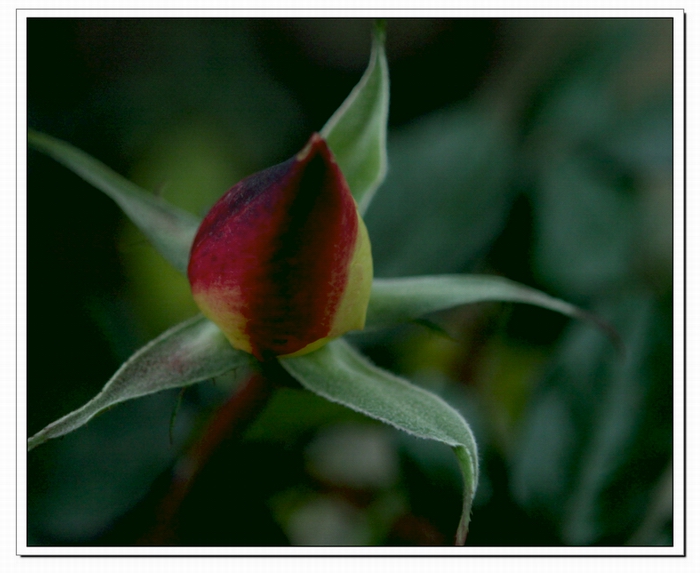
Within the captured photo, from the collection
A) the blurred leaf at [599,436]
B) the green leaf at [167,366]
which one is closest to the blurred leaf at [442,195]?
the blurred leaf at [599,436]

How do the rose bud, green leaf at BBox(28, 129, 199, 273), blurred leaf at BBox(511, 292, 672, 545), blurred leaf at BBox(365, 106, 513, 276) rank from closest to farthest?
the rose bud, green leaf at BBox(28, 129, 199, 273), blurred leaf at BBox(511, 292, 672, 545), blurred leaf at BBox(365, 106, 513, 276)

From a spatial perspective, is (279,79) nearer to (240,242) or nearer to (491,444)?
(491,444)

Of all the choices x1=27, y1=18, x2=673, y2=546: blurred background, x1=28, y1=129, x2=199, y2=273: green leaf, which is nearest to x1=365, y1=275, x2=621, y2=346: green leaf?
x1=27, y1=18, x2=673, y2=546: blurred background

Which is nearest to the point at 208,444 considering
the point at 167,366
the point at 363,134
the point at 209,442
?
the point at 209,442

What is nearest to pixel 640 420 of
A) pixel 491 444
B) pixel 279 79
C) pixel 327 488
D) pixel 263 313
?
pixel 491 444

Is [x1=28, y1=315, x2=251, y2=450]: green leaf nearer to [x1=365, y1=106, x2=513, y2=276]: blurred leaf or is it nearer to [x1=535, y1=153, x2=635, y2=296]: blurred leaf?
[x1=365, y1=106, x2=513, y2=276]: blurred leaf

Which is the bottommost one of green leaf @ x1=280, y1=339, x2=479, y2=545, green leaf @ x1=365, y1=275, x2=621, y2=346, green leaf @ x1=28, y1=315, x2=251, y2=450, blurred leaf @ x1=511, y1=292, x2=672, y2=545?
blurred leaf @ x1=511, y1=292, x2=672, y2=545

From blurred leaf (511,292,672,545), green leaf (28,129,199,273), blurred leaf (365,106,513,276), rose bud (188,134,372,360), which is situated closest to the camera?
rose bud (188,134,372,360)
